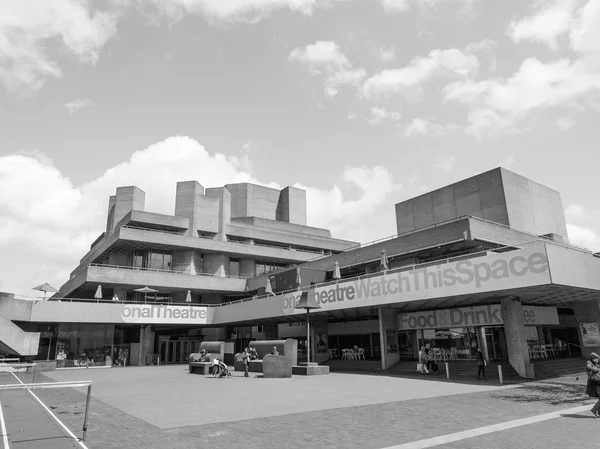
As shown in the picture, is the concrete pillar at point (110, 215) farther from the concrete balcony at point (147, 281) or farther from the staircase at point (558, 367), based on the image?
the staircase at point (558, 367)

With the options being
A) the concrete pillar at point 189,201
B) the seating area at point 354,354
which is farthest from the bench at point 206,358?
the concrete pillar at point 189,201

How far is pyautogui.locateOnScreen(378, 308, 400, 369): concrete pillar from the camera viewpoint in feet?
95.8

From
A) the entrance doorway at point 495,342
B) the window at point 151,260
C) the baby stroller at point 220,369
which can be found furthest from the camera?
the window at point 151,260

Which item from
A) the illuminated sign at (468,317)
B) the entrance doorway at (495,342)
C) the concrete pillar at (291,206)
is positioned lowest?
the entrance doorway at (495,342)

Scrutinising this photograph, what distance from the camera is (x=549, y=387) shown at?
17.9m

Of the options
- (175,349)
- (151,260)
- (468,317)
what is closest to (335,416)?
(468,317)

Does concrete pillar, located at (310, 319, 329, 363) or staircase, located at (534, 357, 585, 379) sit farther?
concrete pillar, located at (310, 319, 329, 363)

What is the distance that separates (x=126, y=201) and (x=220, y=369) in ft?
113

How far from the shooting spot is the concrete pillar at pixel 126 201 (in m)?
52.6

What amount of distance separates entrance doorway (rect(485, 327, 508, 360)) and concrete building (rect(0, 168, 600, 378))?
3.3 inches

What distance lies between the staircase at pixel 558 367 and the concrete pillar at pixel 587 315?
1.17 metres

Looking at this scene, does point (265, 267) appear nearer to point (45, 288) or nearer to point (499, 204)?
point (45, 288)

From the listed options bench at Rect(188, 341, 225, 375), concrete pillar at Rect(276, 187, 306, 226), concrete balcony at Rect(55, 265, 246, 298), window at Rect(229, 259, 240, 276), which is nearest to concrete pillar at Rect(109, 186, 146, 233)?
concrete balcony at Rect(55, 265, 246, 298)

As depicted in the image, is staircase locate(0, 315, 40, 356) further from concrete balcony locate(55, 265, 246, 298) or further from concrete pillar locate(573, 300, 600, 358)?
concrete pillar locate(573, 300, 600, 358)
